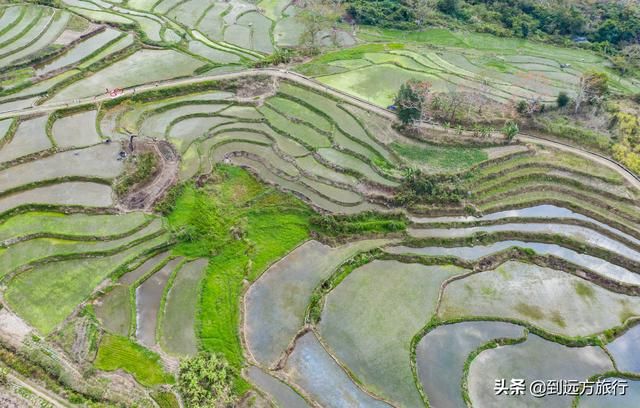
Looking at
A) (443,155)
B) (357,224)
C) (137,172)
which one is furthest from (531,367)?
(137,172)

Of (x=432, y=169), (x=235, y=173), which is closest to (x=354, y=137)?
(x=432, y=169)

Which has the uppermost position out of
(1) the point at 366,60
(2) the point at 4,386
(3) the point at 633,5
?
(3) the point at 633,5

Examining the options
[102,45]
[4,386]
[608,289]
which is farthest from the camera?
[102,45]

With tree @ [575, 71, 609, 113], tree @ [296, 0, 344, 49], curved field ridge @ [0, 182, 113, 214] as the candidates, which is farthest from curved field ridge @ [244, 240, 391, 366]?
tree @ [296, 0, 344, 49]

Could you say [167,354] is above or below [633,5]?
below

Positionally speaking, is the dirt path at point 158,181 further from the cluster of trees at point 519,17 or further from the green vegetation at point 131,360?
the cluster of trees at point 519,17

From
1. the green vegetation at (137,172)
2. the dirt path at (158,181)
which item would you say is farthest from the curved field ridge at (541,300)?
the green vegetation at (137,172)

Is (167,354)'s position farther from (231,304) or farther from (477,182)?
(477,182)
